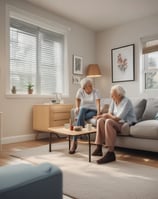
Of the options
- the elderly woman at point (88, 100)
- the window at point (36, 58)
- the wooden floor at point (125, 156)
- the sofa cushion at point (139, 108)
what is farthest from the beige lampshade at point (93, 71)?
the wooden floor at point (125, 156)

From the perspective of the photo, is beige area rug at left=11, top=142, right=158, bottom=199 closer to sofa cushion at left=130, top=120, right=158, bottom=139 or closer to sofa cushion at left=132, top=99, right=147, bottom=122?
sofa cushion at left=130, top=120, right=158, bottom=139

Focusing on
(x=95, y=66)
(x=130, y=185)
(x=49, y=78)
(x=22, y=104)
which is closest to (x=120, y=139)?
(x=130, y=185)

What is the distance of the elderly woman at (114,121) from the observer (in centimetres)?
283

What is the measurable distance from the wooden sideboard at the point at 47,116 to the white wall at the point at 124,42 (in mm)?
1663

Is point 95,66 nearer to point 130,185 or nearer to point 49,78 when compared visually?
point 49,78

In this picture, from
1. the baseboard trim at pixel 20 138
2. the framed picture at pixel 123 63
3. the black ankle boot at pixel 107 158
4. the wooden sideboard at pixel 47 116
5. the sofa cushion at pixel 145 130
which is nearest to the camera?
the black ankle boot at pixel 107 158

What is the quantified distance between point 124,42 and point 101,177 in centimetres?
377

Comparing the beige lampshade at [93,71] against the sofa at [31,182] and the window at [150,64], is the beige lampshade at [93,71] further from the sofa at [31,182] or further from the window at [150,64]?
the sofa at [31,182]

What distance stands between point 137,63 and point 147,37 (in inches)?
23.2

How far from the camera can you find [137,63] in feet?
16.3

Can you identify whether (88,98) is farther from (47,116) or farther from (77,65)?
(77,65)

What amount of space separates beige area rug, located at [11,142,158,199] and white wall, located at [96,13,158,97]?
8.29 feet

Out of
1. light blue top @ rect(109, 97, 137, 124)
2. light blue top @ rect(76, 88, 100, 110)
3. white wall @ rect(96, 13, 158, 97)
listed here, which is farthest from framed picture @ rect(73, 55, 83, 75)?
light blue top @ rect(109, 97, 137, 124)

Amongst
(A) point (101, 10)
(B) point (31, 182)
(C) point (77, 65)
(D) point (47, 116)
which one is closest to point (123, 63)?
(C) point (77, 65)
